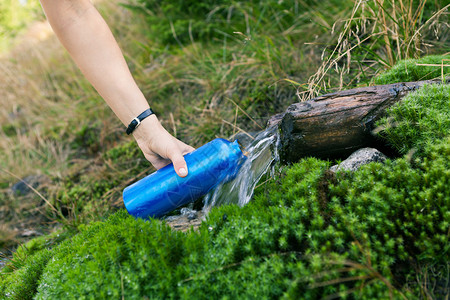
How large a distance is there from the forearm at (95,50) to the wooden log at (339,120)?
1538 millimetres

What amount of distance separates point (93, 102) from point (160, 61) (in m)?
1.65

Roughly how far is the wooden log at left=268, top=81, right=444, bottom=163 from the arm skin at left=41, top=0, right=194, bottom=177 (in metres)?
1.08

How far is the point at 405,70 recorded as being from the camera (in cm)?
330

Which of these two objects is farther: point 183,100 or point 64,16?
point 183,100

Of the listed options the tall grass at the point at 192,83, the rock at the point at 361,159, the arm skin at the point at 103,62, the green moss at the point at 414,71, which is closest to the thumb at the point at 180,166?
the arm skin at the point at 103,62

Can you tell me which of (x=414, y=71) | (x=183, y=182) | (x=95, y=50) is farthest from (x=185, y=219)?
(x=414, y=71)

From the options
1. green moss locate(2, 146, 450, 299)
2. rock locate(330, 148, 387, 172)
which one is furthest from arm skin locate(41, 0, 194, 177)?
rock locate(330, 148, 387, 172)

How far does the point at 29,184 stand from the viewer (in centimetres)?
574

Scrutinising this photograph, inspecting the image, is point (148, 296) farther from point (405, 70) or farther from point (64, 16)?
point (405, 70)

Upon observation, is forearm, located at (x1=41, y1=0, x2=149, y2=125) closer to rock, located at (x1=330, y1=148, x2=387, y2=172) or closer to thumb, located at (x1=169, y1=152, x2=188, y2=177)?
thumb, located at (x1=169, y1=152, x2=188, y2=177)

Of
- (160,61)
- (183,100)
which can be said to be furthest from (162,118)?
(160,61)

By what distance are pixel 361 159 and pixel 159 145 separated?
1.82 metres

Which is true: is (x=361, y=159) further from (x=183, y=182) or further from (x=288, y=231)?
(x=183, y=182)

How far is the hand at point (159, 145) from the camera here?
2.92m
